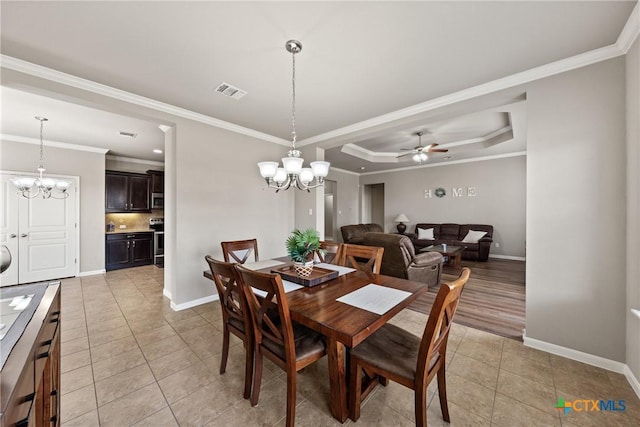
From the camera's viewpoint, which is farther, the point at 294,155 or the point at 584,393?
the point at 294,155

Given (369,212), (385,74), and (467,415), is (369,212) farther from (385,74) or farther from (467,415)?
Result: (467,415)

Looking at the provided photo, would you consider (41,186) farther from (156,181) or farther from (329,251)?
(329,251)

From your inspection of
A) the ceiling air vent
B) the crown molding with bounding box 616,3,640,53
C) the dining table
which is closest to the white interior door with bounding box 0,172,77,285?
the ceiling air vent

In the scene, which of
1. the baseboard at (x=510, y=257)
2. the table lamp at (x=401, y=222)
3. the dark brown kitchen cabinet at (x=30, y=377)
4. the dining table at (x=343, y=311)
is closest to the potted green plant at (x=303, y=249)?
the dining table at (x=343, y=311)

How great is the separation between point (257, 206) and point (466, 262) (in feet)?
17.2

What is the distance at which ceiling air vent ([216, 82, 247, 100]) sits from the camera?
8.59 ft

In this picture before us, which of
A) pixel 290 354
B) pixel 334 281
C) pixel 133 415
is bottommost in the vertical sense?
pixel 133 415

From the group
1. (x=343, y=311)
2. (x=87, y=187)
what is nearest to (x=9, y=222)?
(x=87, y=187)

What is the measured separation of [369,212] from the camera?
9.83 metres

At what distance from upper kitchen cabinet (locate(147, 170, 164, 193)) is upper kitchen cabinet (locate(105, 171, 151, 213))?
0.36ft

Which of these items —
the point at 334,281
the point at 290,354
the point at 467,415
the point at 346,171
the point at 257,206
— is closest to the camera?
the point at 290,354

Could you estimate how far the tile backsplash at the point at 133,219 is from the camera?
5.80 meters

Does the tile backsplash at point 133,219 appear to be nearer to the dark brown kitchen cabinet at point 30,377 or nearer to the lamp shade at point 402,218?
the dark brown kitchen cabinet at point 30,377

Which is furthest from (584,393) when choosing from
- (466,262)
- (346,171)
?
(346,171)
